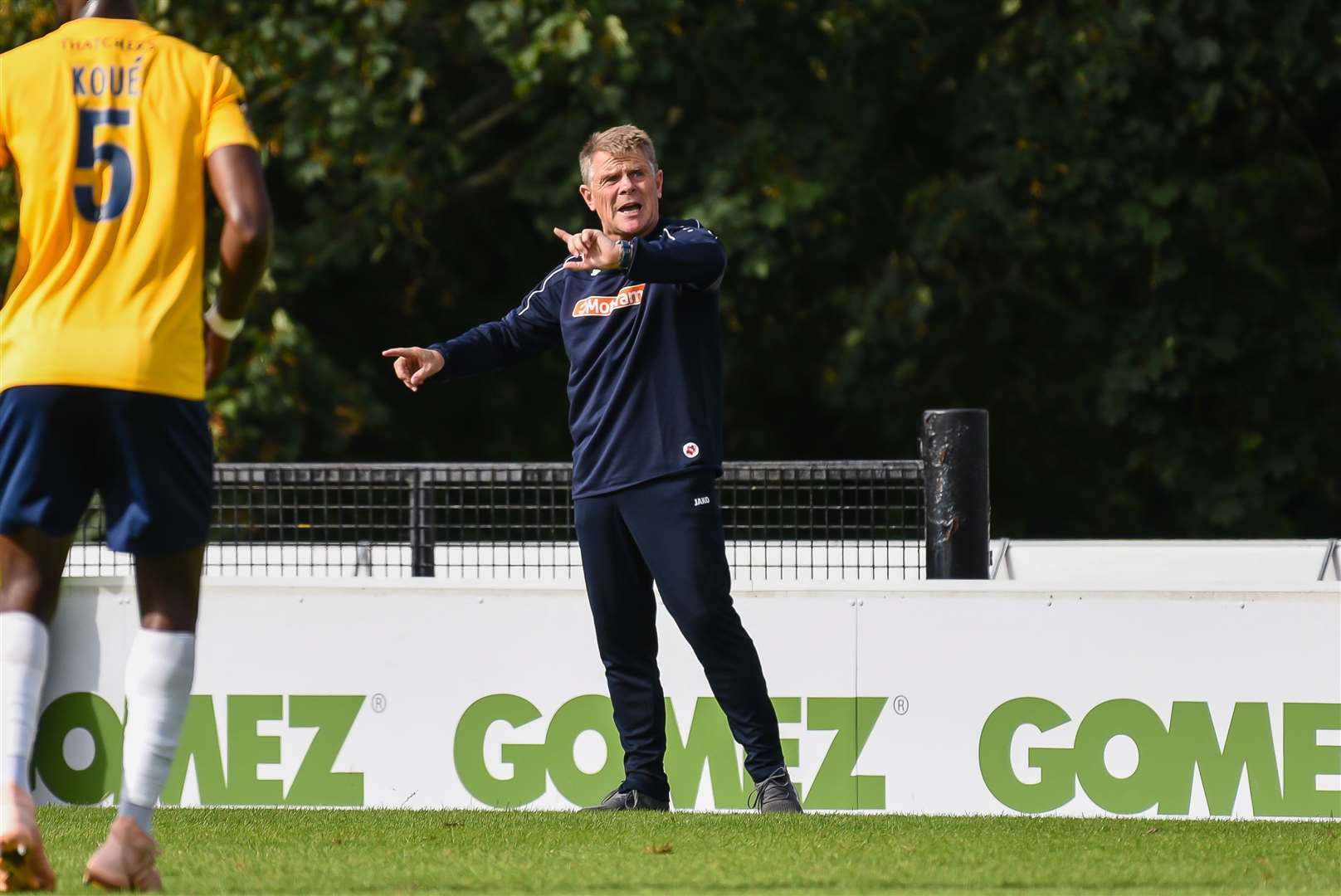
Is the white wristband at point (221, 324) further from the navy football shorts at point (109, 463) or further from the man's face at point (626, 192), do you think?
the man's face at point (626, 192)

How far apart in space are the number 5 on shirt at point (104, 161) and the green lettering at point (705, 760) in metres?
2.79

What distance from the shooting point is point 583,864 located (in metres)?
3.96

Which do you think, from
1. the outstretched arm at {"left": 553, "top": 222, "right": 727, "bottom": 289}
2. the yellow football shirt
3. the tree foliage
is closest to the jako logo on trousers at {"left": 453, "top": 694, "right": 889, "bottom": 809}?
the outstretched arm at {"left": 553, "top": 222, "right": 727, "bottom": 289}

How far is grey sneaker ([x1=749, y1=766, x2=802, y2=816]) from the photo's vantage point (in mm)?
4902

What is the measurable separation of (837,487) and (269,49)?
309 inches

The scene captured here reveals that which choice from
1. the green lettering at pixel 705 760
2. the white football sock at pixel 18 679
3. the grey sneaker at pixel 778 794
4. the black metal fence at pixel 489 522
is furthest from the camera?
the black metal fence at pixel 489 522

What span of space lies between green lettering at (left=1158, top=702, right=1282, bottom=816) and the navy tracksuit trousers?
1.33 m

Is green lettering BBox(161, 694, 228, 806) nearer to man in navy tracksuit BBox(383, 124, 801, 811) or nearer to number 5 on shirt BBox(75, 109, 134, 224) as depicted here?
man in navy tracksuit BBox(383, 124, 801, 811)

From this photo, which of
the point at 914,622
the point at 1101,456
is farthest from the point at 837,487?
the point at 1101,456

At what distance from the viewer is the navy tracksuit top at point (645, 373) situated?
4820 mm

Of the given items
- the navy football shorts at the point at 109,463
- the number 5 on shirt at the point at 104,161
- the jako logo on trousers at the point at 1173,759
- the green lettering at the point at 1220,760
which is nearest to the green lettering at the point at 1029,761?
the jako logo on trousers at the point at 1173,759

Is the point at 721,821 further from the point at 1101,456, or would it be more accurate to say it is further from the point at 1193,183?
the point at 1101,456

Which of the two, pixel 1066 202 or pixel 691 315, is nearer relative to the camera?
pixel 691 315

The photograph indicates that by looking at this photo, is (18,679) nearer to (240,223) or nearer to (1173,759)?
(240,223)
